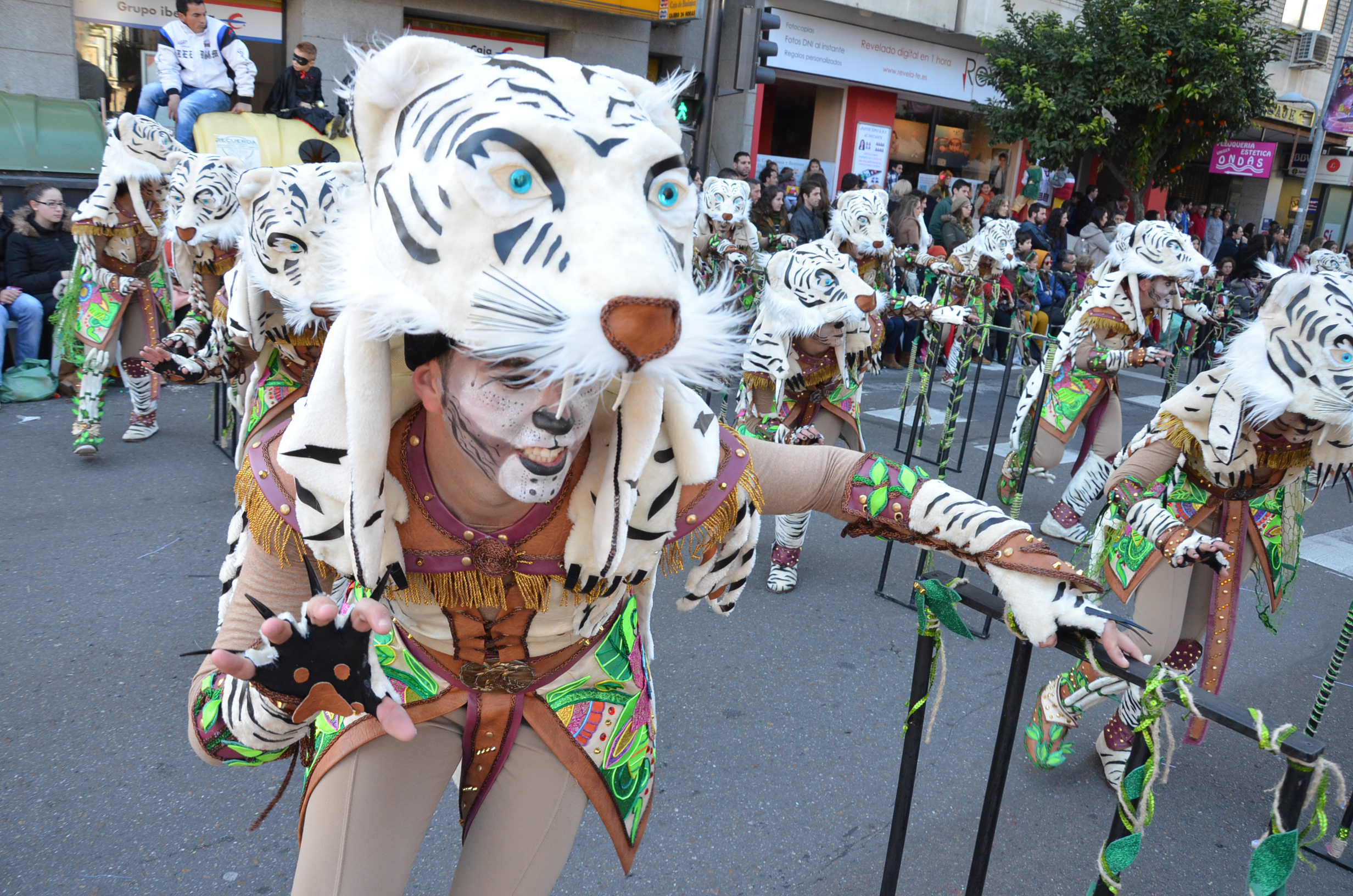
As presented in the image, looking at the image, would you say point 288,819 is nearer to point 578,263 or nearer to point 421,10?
point 578,263

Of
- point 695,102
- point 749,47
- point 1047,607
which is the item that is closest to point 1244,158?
point 695,102

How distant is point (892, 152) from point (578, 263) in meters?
19.0

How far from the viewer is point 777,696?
418 cm

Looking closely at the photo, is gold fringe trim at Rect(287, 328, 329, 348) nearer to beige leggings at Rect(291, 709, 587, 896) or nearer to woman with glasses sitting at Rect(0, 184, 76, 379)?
beige leggings at Rect(291, 709, 587, 896)

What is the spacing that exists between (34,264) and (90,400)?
2151mm

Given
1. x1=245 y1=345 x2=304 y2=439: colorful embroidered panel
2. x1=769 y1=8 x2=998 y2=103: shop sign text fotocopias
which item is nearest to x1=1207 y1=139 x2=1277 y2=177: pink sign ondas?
x1=769 y1=8 x2=998 y2=103: shop sign text fotocopias

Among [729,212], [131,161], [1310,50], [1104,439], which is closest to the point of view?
[131,161]

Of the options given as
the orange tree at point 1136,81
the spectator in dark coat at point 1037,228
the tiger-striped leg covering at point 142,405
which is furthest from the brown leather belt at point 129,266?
the orange tree at point 1136,81

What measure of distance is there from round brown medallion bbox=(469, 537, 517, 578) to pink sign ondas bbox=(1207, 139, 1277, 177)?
2224cm

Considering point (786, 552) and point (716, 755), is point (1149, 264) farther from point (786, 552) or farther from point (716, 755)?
point (716, 755)

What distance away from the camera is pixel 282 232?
362 cm

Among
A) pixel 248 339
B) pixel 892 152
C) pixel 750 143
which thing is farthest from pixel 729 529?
pixel 892 152

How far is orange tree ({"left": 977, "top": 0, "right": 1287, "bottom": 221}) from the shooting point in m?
14.3

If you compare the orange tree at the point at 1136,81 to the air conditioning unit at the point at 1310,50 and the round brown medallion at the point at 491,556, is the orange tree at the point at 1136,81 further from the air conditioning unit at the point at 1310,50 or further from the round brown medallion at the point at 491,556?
the round brown medallion at the point at 491,556
